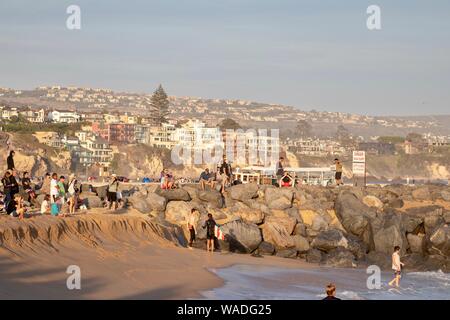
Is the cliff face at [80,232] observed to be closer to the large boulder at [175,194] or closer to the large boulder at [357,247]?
the large boulder at [175,194]

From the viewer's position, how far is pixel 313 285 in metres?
22.1

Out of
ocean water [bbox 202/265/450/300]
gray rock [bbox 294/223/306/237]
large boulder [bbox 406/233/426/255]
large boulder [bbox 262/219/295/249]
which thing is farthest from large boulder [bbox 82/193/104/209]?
large boulder [bbox 406/233/426/255]

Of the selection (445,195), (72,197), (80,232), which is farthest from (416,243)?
(80,232)

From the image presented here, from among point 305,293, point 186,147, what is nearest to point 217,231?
point 305,293

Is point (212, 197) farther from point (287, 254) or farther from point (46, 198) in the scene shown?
point (46, 198)

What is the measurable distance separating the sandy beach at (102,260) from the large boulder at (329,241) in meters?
2.52

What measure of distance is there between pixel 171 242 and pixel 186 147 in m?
134

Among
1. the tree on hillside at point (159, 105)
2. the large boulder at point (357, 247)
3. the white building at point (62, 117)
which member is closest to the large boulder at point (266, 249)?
the large boulder at point (357, 247)

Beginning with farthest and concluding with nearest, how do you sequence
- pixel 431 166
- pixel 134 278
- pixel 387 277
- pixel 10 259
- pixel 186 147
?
1. pixel 431 166
2. pixel 186 147
3. pixel 387 277
4. pixel 134 278
5. pixel 10 259

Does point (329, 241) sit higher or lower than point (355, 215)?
lower

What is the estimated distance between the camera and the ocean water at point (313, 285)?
65.2ft

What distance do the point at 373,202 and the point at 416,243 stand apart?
661 cm

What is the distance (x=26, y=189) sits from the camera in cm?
2877

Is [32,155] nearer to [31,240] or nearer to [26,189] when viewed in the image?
[26,189]
